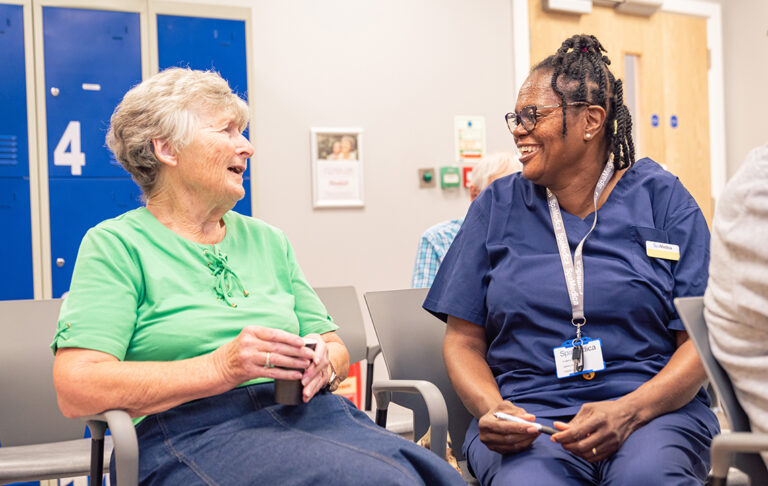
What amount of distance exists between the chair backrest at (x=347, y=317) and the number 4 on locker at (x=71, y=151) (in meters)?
1.35

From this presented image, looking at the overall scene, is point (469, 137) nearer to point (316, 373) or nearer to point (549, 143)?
point (549, 143)

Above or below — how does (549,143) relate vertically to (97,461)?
above

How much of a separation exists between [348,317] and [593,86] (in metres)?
1.26

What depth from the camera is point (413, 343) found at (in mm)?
1962

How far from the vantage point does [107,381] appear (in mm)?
1296

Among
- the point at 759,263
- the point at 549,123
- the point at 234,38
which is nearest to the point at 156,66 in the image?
the point at 234,38

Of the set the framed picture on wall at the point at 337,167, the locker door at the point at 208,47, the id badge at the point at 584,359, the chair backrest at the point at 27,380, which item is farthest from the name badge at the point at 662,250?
the framed picture on wall at the point at 337,167

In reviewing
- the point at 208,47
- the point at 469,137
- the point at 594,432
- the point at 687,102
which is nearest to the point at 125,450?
the point at 594,432

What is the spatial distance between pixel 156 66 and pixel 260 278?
2.01m

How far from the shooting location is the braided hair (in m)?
1.74

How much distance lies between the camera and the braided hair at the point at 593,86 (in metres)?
1.74

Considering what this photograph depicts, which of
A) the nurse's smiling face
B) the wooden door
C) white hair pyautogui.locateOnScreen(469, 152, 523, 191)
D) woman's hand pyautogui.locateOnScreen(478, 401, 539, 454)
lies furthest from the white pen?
the wooden door

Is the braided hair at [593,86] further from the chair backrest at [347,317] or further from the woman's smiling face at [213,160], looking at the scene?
the chair backrest at [347,317]

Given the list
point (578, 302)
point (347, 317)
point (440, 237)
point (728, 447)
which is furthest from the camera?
point (440, 237)
